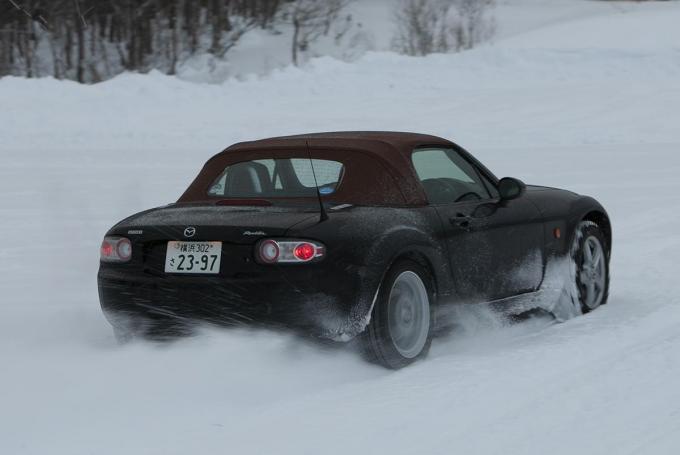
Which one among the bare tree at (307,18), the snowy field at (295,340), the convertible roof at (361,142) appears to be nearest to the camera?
the snowy field at (295,340)

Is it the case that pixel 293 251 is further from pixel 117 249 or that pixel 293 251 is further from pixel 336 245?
pixel 117 249

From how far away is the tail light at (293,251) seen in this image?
551 centimetres

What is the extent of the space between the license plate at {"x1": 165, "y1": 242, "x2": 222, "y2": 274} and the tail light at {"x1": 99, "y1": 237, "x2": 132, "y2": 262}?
269mm

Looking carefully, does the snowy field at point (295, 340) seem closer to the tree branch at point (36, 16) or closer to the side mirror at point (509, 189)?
the side mirror at point (509, 189)

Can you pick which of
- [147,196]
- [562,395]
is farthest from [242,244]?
[147,196]

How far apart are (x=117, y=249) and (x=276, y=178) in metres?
0.98

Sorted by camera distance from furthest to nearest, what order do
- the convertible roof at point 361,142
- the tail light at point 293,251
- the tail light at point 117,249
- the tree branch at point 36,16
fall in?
the tree branch at point 36,16, the convertible roof at point 361,142, the tail light at point 117,249, the tail light at point 293,251

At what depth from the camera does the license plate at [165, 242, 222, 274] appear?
560 cm

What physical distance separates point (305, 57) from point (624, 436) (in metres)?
30.4

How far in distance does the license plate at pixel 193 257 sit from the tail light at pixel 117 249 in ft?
0.88

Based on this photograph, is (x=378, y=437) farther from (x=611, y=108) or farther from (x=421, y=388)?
(x=611, y=108)

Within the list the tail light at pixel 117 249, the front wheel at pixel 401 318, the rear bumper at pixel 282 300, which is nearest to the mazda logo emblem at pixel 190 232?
the rear bumper at pixel 282 300

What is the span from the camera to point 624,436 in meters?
4.68

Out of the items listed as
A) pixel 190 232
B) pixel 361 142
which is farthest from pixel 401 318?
pixel 190 232
